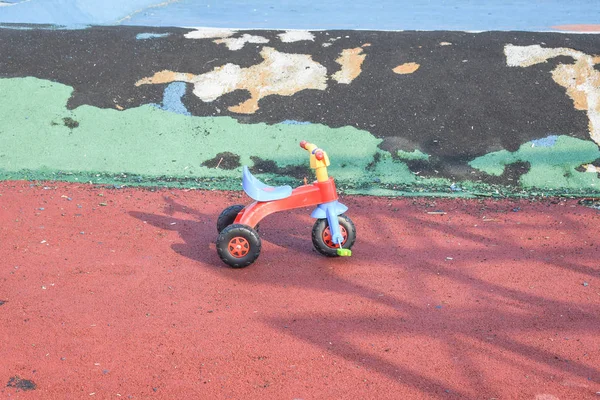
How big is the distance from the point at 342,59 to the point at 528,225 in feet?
15.4

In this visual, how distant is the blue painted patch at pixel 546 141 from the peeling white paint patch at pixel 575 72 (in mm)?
Answer: 524

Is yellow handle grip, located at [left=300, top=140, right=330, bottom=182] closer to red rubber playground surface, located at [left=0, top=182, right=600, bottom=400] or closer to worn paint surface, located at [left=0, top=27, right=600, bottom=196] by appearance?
red rubber playground surface, located at [left=0, top=182, right=600, bottom=400]

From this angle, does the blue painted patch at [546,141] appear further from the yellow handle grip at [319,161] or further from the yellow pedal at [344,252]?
the yellow handle grip at [319,161]

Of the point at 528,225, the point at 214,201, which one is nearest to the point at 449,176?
the point at 528,225

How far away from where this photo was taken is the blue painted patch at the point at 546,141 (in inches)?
336

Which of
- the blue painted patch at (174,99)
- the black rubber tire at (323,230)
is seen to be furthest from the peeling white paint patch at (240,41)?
the black rubber tire at (323,230)

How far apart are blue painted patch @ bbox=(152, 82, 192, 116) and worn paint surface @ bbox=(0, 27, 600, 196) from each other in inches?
0.9

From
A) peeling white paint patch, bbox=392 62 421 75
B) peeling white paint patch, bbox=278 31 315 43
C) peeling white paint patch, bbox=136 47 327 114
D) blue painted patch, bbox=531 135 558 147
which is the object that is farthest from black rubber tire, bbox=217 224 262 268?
peeling white paint patch, bbox=278 31 315 43

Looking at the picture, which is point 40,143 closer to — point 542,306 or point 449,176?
point 449,176

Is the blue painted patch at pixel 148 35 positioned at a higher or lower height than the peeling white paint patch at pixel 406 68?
higher

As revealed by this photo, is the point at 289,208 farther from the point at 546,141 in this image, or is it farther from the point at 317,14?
the point at 317,14

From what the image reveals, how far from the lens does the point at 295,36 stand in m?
11.1

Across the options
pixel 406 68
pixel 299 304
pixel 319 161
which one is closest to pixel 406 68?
pixel 406 68

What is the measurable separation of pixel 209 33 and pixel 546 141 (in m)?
6.01
